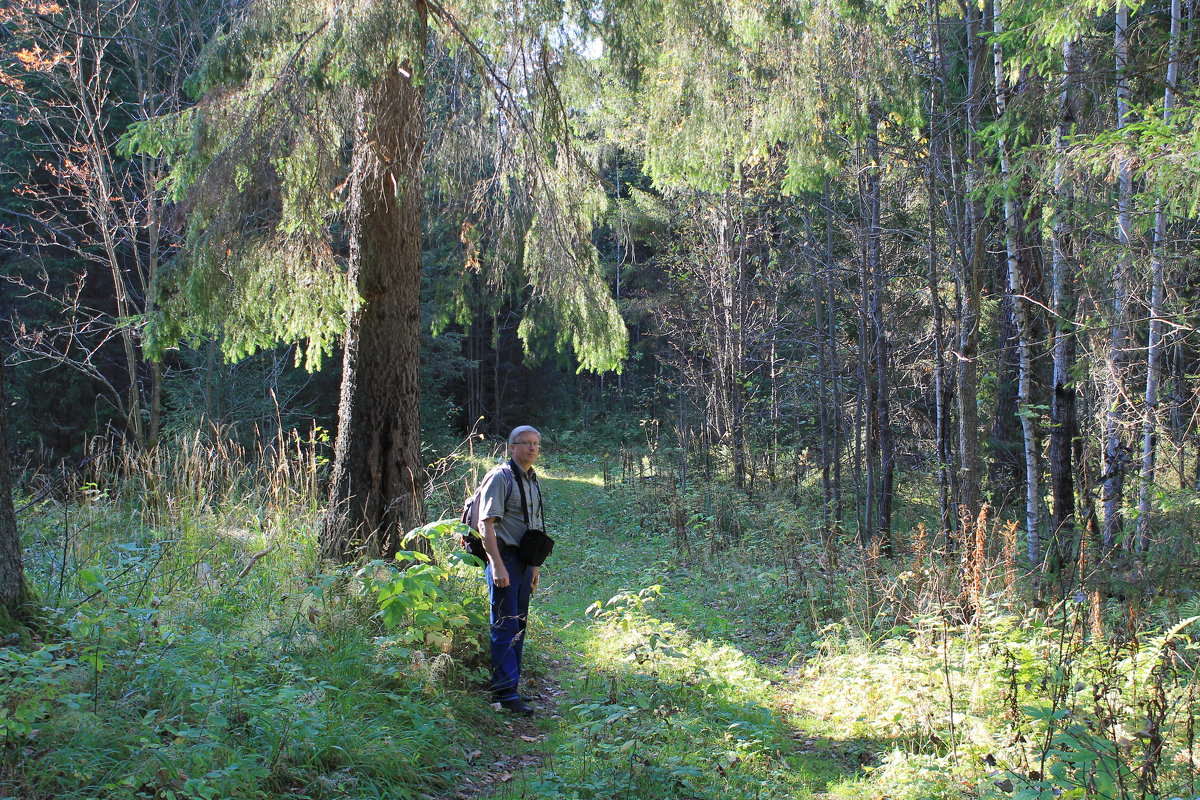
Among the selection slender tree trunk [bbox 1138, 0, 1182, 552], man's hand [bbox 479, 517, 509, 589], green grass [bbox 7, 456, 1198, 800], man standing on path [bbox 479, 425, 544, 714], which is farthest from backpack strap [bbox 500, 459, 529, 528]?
slender tree trunk [bbox 1138, 0, 1182, 552]

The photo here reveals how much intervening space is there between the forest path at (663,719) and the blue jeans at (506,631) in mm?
249

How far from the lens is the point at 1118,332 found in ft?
25.5

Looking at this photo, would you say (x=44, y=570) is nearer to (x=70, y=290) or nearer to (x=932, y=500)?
(x=70, y=290)

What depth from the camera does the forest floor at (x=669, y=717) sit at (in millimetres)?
3617

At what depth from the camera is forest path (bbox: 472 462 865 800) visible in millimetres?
3600

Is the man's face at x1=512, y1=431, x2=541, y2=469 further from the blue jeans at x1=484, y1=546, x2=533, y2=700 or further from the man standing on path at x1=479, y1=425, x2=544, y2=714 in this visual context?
the blue jeans at x1=484, y1=546, x2=533, y2=700

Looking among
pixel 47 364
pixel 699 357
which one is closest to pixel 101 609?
pixel 47 364

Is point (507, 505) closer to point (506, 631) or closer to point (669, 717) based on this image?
point (506, 631)

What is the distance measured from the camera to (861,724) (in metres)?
4.49

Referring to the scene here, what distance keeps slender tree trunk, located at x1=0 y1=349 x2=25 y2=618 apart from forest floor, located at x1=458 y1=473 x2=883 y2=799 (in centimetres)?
221

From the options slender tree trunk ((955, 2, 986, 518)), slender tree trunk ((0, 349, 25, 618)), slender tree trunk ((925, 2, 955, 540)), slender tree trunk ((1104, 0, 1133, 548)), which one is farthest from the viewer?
slender tree trunk ((925, 2, 955, 540))

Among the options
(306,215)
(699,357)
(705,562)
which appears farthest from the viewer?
(699,357)

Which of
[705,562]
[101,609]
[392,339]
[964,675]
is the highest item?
[392,339]

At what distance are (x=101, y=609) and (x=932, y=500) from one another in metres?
14.1
